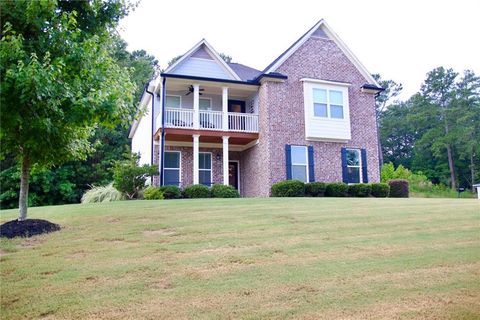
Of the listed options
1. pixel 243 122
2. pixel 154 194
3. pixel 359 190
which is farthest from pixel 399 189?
pixel 154 194

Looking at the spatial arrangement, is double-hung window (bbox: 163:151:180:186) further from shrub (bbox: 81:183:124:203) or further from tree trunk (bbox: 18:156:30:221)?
tree trunk (bbox: 18:156:30:221)

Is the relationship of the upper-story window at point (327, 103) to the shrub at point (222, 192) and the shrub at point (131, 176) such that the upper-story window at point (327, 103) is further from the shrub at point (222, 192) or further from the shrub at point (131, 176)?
the shrub at point (131, 176)

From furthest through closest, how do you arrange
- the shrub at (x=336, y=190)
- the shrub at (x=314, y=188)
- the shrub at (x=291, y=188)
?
the shrub at (x=336, y=190) → the shrub at (x=314, y=188) → the shrub at (x=291, y=188)

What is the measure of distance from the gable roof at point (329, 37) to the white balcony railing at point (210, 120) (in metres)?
2.69

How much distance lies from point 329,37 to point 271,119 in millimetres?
6102

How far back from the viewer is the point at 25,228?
26.9 feet

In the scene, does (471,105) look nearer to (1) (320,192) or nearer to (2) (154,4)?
(1) (320,192)

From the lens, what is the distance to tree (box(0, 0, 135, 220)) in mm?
5938

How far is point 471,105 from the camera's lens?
47.2 metres

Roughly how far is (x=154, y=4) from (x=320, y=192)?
11919mm

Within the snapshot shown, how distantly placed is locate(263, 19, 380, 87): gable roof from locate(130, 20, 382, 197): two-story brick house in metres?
0.05

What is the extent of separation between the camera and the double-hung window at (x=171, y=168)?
20109 millimetres

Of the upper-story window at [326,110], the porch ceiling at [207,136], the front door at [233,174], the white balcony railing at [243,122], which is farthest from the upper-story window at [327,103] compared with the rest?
the front door at [233,174]

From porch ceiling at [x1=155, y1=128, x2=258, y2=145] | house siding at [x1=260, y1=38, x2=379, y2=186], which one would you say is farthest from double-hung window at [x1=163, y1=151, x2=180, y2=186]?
house siding at [x1=260, y1=38, x2=379, y2=186]
